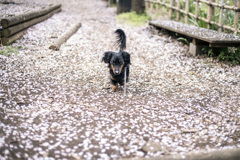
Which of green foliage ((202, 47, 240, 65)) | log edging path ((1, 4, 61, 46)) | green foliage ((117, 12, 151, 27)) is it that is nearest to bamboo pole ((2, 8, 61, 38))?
log edging path ((1, 4, 61, 46))

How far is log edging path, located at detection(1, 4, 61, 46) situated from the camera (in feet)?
22.2

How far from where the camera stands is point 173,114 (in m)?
4.14

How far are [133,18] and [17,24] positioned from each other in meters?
6.11

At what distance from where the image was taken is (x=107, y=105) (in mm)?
4391

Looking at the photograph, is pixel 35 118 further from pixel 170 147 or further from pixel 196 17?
pixel 196 17

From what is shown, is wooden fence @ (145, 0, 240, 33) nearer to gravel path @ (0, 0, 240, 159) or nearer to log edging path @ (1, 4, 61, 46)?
gravel path @ (0, 0, 240, 159)

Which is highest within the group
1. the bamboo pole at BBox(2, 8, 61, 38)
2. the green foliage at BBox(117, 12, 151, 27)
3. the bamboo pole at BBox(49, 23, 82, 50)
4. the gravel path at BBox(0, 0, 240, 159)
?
the green foliage at BBox(117, 12, 151, 27)

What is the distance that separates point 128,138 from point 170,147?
57 cm

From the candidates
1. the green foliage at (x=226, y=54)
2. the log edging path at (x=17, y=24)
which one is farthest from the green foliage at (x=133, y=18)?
the green foliage at (x=226, y=54)

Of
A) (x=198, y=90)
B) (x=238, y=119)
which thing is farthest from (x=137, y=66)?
(x=238, y=119)

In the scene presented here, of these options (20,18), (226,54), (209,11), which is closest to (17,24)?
(20,18)

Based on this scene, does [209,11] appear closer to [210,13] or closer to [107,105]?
[210,13]

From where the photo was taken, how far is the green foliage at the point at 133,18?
38.0ft

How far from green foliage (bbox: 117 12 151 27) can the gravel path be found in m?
4.21
